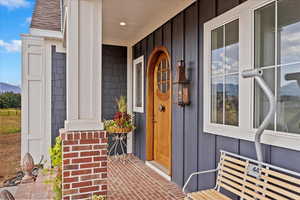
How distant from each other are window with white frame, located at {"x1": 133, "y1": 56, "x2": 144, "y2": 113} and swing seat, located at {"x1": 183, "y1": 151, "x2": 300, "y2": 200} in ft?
9.15

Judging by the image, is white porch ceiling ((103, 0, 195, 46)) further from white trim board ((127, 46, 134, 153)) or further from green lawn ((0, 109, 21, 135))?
green lawn ((0, 109, 21, 135))

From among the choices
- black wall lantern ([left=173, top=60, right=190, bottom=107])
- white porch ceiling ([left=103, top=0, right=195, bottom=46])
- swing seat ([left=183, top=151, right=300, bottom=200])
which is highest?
white porch ceiling ([left=103, top=0, right=195, bottom=46])

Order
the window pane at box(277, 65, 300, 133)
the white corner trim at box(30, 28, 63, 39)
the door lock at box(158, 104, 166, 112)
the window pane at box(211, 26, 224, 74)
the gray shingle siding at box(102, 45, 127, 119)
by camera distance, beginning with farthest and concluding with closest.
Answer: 1. the gray shingle siding at box(102, 45, 127, 119)
2. the white corner trim at box(30, 28, 63, 39)
3. the door lock at box(158, 104, 166, 112)
4. the window pane at box(211, 26, 224, 74)
5. the window pane at box(277, 65, 300, 133)

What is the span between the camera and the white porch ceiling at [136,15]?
325 cm

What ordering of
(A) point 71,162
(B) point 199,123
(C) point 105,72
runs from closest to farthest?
(A) point 71,162 → (B) point 199,123 → (C) point 105,72

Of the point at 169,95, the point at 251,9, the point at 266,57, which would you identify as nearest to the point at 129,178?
the point at 169,95

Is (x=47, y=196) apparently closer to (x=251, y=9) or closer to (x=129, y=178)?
(x=129, y=178)

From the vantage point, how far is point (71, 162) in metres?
2.08

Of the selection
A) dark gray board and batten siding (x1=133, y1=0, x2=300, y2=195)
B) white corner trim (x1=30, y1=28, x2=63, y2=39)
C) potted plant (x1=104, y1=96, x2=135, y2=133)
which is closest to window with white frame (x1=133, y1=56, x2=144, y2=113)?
potted plant (x1=104, y1=96, x2=135, y2=133)

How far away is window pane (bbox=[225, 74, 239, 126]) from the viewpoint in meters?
2.21

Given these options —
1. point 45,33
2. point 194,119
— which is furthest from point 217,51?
point 45,33

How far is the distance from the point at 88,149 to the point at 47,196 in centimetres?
134

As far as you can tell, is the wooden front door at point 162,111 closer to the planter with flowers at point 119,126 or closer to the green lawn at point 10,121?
the planter with flowers at point 119,126

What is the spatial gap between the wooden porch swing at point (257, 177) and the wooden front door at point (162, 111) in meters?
1.60
